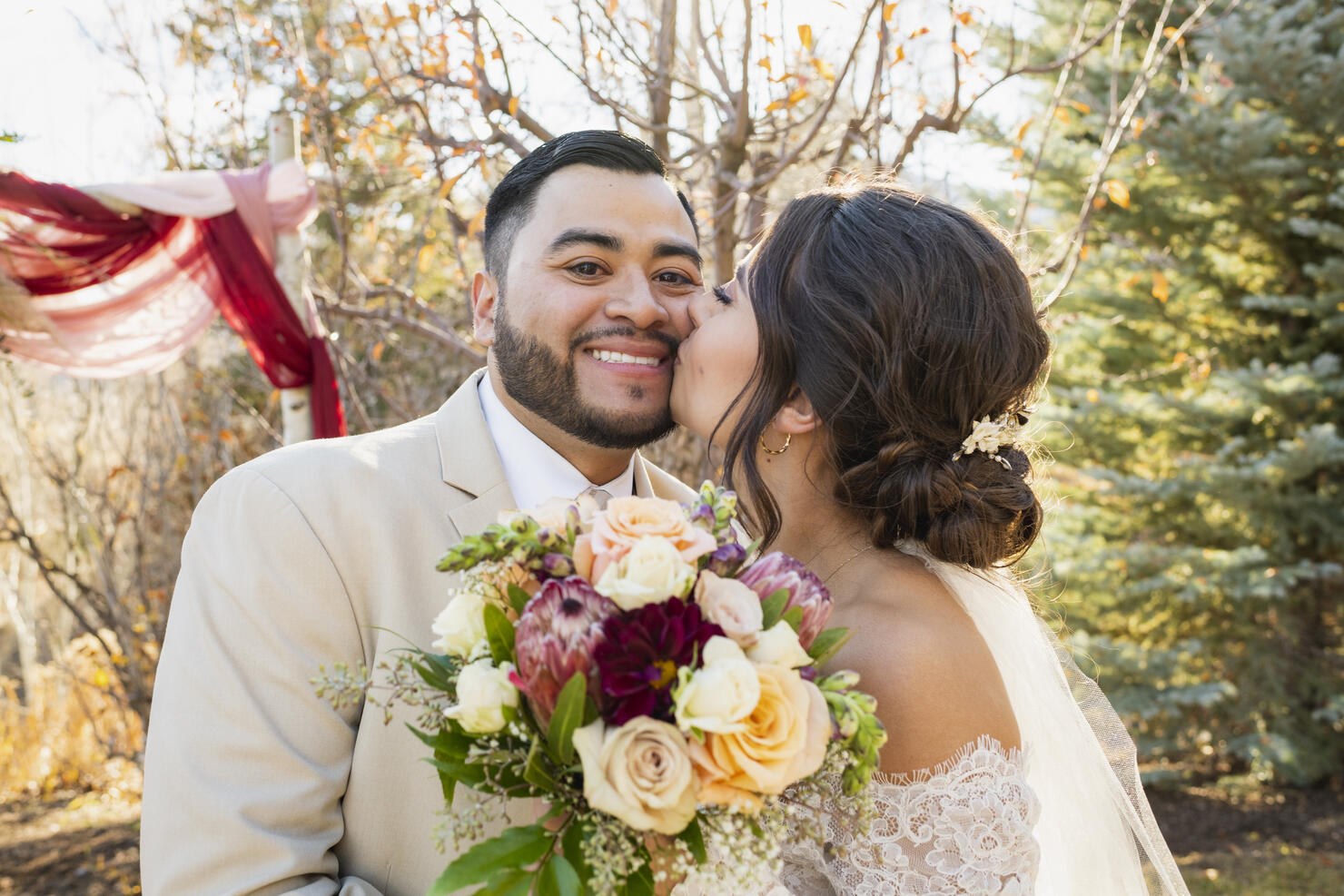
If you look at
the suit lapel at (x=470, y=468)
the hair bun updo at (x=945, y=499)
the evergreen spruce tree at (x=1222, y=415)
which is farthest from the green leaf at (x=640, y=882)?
the evergreen spruce tree at (x=1222, y=415)

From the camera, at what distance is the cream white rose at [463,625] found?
5.30 ft

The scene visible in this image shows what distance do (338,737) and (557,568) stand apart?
2.78 ft

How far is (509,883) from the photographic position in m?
1.50

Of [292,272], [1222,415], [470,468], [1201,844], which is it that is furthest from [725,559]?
[1222,415]

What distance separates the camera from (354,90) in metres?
9.53

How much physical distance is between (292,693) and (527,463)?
35.0 inches

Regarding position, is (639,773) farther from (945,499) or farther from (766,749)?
(945,499)

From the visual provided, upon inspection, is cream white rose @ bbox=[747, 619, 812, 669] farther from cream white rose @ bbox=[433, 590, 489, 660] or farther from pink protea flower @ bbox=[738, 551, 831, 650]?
cream white rose @ bbox=[433, 590, 489, 660]

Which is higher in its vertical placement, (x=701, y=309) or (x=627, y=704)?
(x=701, y=309)

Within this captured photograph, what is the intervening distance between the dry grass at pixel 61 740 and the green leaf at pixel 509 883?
7951mm

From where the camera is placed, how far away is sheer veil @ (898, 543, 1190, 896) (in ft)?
8.72

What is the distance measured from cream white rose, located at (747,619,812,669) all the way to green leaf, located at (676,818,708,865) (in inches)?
10.3

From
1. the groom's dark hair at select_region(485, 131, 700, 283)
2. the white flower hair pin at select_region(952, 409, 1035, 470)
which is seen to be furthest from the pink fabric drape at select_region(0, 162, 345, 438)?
the white flower hair pin at select_region(952, 409, 1035, 470)

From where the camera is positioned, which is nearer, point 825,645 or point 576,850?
point 576,850
